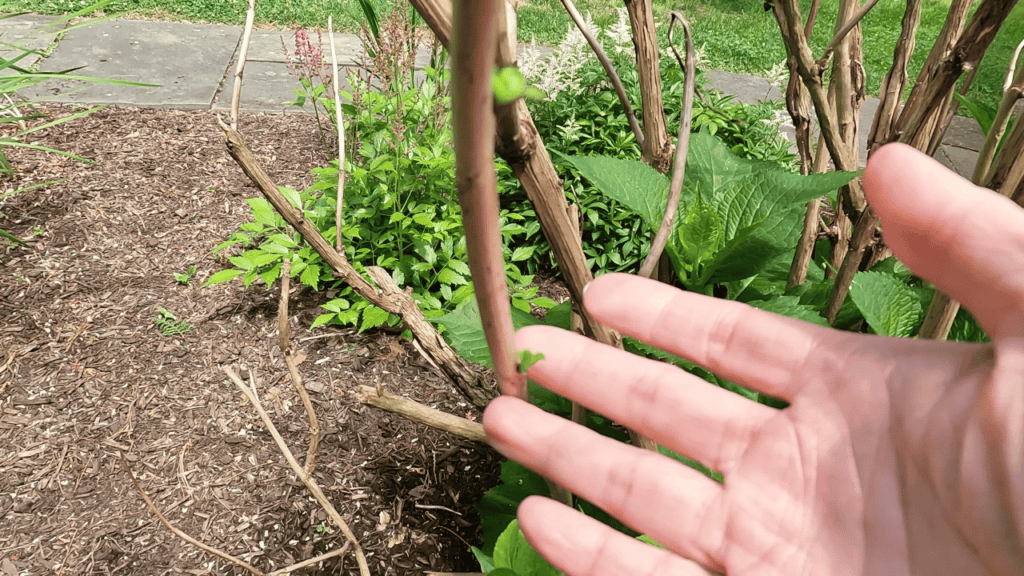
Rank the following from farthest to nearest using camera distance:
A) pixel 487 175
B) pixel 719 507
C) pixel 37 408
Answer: pixel 37 408 → pixel 719 507 → pixel 487 175

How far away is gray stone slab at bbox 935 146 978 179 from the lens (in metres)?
3.37

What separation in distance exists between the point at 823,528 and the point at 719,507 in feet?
0.46

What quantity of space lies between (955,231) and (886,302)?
0.44 metres

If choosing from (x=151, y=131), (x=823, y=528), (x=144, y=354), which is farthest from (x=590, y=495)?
(x=151, y=131)

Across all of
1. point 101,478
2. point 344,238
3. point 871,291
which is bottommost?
point 101,478

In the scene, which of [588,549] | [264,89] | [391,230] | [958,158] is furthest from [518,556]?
[958,158]

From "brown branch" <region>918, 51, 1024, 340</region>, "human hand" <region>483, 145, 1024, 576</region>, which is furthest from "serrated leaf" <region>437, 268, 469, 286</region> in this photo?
"brown branch" <region>918, 51, 1024, 340</region>

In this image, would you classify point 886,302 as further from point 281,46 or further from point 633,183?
point 281,46

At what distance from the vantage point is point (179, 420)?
5.46 ft

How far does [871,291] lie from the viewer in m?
1.11

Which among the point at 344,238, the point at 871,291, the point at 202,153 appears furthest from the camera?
the point at 202,153

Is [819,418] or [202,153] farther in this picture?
[202,153]

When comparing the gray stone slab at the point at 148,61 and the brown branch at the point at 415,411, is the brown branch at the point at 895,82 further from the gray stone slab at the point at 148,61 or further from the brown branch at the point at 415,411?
the gray stone slab at the point at 148,61

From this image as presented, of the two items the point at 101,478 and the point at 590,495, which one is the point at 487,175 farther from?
the point at 101,478
